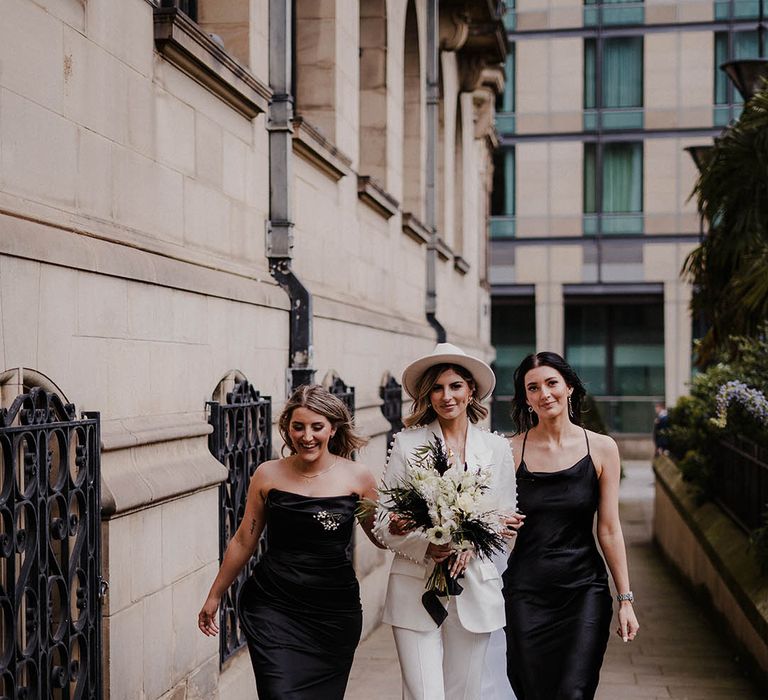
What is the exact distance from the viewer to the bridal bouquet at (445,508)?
4.94m

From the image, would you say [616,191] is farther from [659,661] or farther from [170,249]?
[170,249]

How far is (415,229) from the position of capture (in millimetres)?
15016

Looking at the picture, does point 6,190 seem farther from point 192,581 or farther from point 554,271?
point 554,271

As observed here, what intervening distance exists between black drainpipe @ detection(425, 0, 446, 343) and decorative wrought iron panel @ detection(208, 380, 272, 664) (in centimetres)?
857

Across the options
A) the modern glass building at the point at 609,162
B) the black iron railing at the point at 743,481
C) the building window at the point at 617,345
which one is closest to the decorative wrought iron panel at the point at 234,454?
the black iron railing at the point at 743,481

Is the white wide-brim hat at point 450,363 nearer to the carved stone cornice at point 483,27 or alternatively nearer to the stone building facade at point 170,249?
the stone building facade at point 170,249

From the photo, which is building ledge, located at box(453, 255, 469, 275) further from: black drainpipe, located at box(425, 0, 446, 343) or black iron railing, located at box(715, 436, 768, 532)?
black iron railing, located at box(715, 436, 768, 532)

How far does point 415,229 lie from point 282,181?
6.44m

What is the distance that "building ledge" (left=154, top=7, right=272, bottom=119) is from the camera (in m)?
6.41

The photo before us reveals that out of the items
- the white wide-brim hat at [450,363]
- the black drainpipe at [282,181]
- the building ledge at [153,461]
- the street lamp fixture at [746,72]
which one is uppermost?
the street lamp fixture at [746,72]

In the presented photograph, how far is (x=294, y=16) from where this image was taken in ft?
35.7

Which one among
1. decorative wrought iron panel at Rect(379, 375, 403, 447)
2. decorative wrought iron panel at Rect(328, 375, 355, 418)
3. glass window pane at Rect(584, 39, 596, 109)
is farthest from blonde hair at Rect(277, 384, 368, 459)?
glass window pane at Rect(584, 39, 596, 109)

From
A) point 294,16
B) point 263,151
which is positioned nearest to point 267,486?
point 263,151

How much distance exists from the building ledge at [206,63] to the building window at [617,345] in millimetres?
31742
